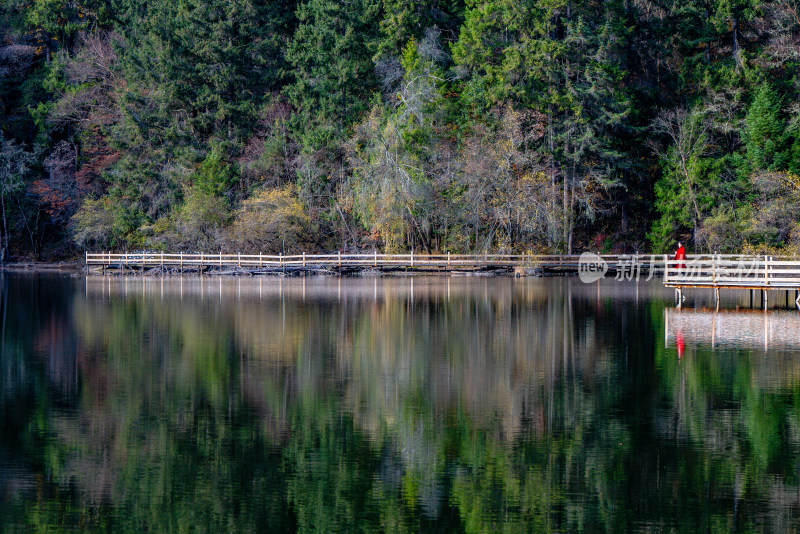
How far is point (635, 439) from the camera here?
1477 cm

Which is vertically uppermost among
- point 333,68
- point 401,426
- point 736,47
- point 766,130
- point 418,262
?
point 333,68

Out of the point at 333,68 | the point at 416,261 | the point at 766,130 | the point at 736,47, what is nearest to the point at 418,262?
the point at 416,261

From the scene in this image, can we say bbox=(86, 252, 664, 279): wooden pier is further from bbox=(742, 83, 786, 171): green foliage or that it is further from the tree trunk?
the tree trunk

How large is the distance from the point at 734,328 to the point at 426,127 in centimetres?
3354

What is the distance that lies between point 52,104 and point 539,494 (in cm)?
6922

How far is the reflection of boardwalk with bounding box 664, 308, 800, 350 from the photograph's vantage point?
2498 cm

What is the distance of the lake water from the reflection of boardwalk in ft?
0.62

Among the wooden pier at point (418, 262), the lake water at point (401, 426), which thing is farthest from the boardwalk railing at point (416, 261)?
the lake water at point (401, 426)

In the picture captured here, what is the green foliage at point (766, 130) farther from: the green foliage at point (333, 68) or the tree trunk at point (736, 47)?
the green foliage at point (333, 68)

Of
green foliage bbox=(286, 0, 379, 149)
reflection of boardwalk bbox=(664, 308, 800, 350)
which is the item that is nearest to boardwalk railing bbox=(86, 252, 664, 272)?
green foliage bbox=(286, 0, 379, 149)

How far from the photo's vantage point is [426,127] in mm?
59188

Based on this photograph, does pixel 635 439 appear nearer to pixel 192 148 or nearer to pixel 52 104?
pixel 192 148

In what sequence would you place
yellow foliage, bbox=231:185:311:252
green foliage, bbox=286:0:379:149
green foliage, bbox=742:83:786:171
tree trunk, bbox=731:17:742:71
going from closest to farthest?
green foliage, bbox=742:83:786:171
tree trunk, bbox=731:17:742:71
yellow foliage, bbox=231:185:311:252
green foliage, bbox=286:0:379:149

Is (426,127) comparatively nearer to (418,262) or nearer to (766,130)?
(418,262)
